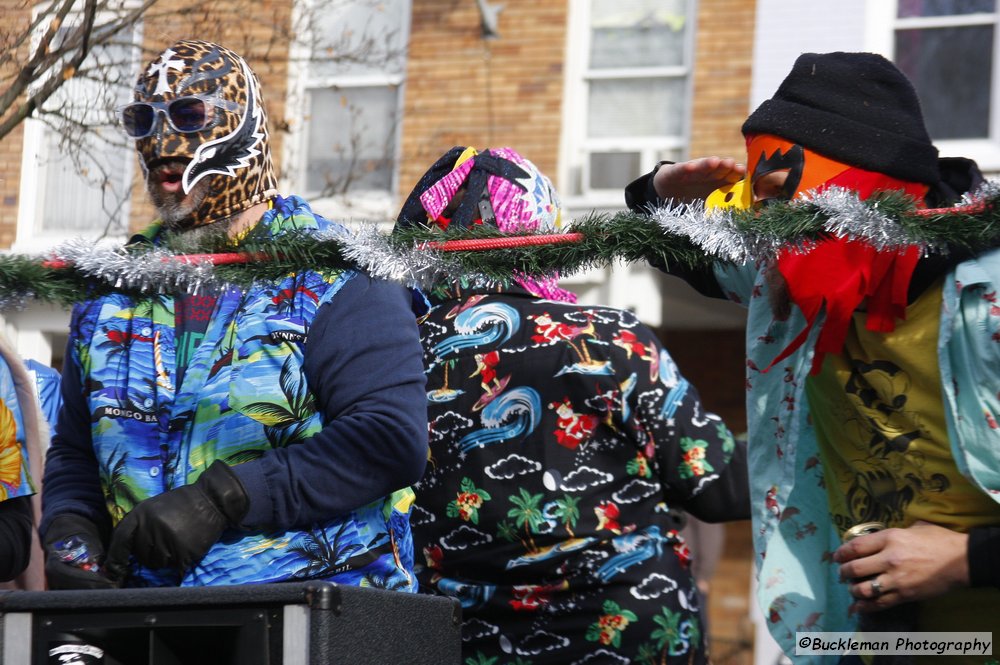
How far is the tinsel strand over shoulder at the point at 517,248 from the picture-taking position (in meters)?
2.40

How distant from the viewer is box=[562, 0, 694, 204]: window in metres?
10.7

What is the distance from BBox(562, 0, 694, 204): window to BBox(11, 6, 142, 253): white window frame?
3.37m

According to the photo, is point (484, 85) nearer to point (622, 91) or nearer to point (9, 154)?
point (622, 91)

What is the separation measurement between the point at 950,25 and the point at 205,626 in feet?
29.7

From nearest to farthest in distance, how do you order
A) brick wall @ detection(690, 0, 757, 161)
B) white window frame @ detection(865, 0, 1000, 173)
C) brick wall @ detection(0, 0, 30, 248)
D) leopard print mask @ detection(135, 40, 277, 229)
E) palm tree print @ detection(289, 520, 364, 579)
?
palm tree print @ detection(289, 520, 364, 579) → leopard print mask @ detection(135, 40, 277, 229) → brick wall @ detection(0, 0, 30, 248) → white window frame @ detection(865, 0, 1000, 173) → brick wall @ detection(690, 0, 757, 161)

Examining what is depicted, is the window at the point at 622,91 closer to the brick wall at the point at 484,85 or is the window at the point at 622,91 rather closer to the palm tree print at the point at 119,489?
the brick wall at the point at 484,85

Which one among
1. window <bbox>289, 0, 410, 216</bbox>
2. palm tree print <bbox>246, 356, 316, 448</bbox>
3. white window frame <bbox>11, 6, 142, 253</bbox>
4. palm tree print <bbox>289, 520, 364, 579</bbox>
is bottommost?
palm tree print <bbox>289, 520, 364, 579</bbox>

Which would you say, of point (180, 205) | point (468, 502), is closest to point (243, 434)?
point (180, 205)

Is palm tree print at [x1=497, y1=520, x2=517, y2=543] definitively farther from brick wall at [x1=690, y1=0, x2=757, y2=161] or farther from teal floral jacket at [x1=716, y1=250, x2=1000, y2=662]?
brick wall at [x1=690, y1=0, x2=757, y2=161]

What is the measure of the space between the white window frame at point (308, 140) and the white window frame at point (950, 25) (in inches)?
140

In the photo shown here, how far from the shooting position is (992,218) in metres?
2.39

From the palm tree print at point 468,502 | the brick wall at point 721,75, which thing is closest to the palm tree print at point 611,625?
the palm tree print at point 468,502

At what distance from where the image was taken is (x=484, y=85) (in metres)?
10.8

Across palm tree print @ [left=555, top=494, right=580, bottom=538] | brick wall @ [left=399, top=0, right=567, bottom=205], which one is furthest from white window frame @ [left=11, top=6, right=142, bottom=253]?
palm tree print @ [left=555, top=494, right=580, bottom=538]
